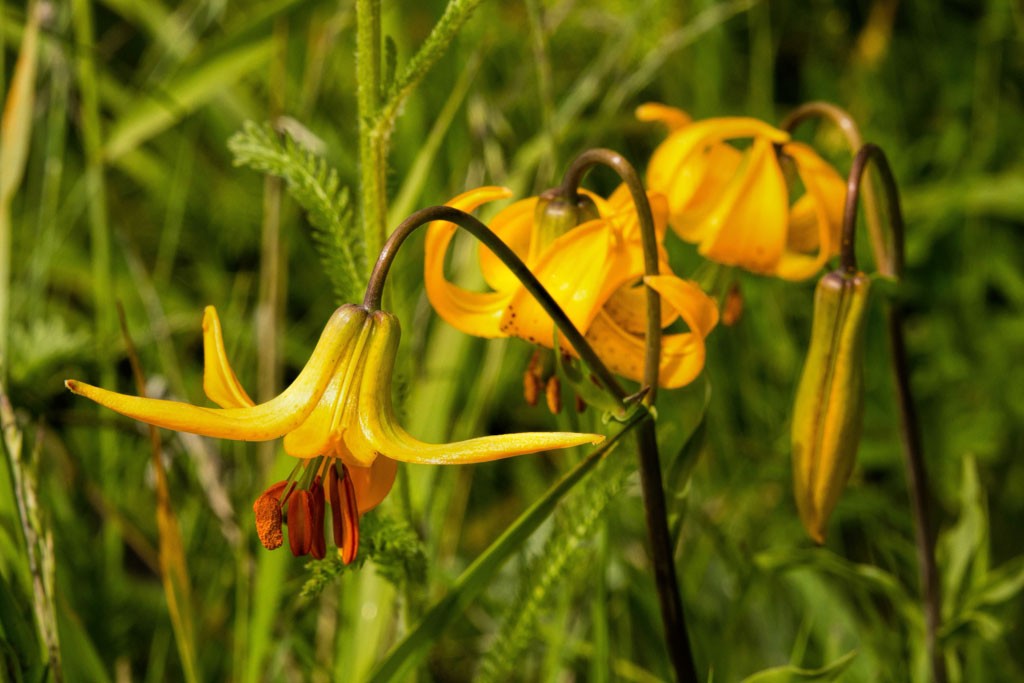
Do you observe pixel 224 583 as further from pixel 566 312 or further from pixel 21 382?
pixel 566 312

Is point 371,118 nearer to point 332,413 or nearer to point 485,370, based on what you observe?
point 332,413

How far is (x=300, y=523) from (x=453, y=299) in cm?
37

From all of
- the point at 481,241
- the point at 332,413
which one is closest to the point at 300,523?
the point at 332,413

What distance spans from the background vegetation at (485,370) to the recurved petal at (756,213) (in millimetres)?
287

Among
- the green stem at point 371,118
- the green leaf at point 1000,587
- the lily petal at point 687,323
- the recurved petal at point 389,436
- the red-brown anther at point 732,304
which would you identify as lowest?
the green leaf at point 1000,587

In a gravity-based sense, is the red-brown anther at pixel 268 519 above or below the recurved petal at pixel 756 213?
below

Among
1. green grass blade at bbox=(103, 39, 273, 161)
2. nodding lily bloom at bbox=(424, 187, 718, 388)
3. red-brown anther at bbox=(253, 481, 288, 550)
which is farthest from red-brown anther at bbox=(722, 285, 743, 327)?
green grass blade at bbox=(103, 39, 273, 161)

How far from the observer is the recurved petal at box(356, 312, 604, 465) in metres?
0.83

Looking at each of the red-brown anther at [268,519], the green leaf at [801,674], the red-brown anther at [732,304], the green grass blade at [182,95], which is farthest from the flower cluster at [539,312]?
the green grass blade at [182,95]

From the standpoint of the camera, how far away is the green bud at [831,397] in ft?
4.28

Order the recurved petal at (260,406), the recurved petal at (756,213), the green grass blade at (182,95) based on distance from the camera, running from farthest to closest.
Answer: the green grass blade at (182,95) → the recurved petal at (756,213) → the recurved petal at (260,406)

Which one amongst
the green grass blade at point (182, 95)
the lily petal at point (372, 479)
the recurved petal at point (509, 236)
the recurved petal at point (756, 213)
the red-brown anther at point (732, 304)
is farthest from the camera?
the green grass blade at point (182, 95)

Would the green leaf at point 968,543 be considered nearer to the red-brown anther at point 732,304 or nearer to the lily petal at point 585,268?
the red-brown anther at point 732,304

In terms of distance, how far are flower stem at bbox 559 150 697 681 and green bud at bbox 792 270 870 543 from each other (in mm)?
225
